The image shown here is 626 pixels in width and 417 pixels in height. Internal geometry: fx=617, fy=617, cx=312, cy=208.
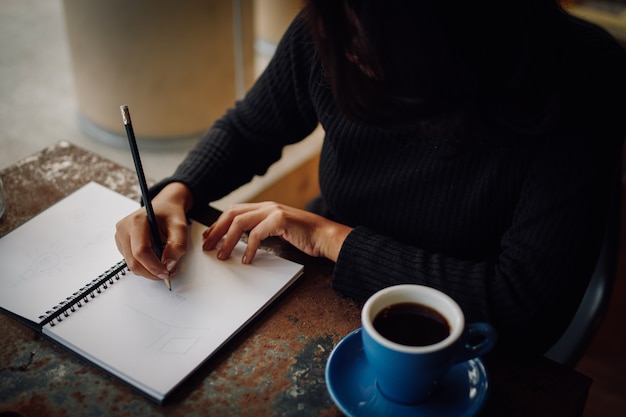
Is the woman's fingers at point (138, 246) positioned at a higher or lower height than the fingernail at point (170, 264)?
higher

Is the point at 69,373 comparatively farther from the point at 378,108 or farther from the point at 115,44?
the point at 115,44

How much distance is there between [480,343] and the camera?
718 mm

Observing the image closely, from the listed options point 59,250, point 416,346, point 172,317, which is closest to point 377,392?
point 416,346

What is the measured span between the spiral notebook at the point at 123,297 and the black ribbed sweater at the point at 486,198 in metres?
0.15

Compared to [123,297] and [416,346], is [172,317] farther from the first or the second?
[416,346]

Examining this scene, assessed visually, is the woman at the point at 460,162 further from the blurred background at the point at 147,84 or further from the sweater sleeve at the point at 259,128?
the blurred background at the point at 147,84

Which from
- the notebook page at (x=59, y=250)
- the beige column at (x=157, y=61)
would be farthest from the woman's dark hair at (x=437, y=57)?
the beige column at (x=157, y=61)

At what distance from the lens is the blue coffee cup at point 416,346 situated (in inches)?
25.9

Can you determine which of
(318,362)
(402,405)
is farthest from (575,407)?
(318,362)

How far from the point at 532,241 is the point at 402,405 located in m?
0.30

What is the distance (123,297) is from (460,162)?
1.80ft

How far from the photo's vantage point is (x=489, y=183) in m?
0.95

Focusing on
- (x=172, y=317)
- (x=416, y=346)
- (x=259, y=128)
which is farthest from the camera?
(x=259, y=128)

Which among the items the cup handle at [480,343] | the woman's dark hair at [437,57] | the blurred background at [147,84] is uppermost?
the woman's dark hair at [437,57]
